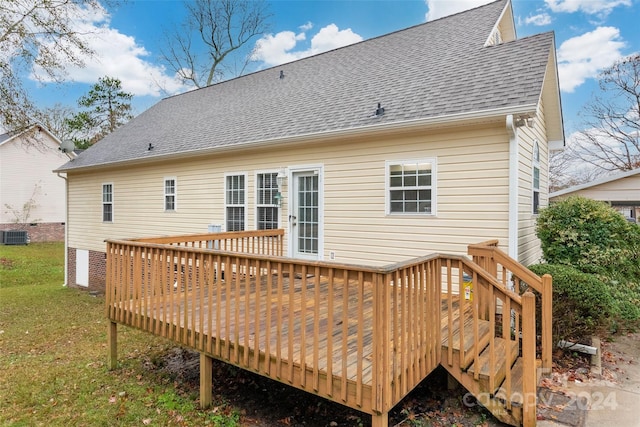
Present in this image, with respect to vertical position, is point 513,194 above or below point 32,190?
below

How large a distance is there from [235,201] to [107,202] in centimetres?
618

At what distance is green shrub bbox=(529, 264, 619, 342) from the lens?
13.1 ft

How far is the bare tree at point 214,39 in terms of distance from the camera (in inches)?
787

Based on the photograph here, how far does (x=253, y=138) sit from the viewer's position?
748 centimetres

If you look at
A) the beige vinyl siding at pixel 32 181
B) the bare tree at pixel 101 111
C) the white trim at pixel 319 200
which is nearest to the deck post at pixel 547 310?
the white trim at pixel 319 200

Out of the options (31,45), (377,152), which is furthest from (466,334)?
(31,45)

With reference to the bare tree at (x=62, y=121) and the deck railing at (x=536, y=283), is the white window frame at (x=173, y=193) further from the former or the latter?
the bare tree at (x=62, y=121)

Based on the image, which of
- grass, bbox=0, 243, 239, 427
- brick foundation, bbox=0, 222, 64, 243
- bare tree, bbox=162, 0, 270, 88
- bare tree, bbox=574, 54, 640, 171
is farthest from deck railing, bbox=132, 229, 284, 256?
brick foundation, bbox=0, 222, 64, 243

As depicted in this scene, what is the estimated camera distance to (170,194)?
9.55 meters

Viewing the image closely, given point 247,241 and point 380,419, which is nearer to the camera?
point 380,419

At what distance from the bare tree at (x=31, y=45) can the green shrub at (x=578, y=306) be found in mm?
11617

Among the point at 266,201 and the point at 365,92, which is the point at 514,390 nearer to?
the point at 266,201

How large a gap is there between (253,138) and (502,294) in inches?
228

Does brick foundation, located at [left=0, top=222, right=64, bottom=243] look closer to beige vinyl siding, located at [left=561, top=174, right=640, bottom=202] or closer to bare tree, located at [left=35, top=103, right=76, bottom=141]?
bare tree, located at [left=35, top=103, right=76, bottom=141]
